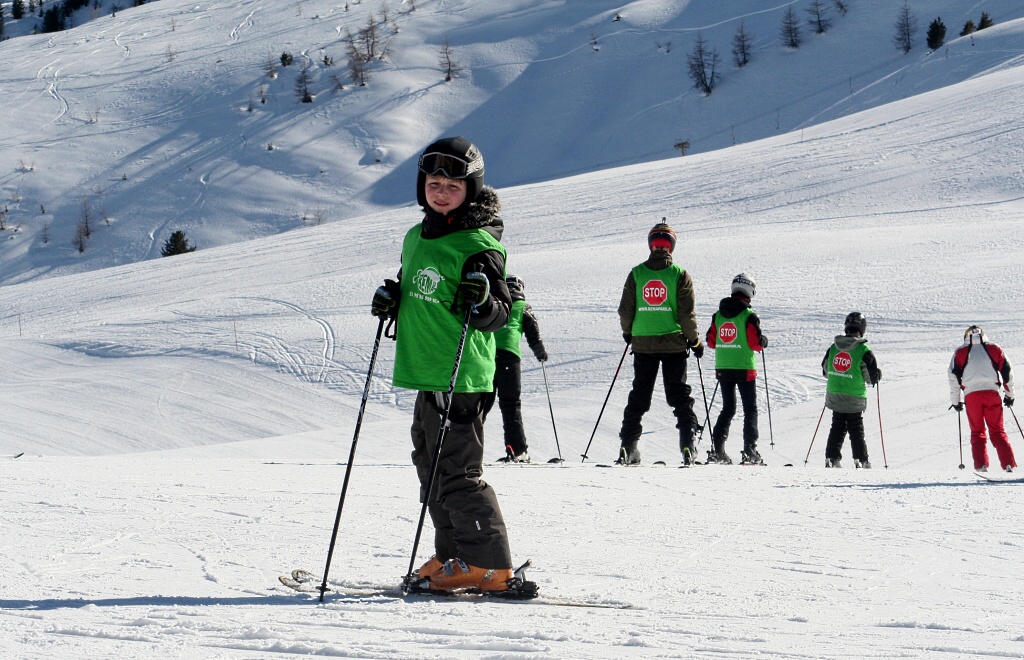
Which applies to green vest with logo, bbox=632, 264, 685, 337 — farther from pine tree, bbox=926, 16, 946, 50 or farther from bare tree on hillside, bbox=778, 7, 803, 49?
bare tree on hillside, bbox=778, 7, 803, 49

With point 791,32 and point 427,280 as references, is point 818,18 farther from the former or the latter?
point 427,280

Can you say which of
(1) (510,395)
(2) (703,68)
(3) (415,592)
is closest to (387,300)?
(3) (415,592)

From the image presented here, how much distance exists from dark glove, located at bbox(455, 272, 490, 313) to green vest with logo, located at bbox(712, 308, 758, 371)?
596cm

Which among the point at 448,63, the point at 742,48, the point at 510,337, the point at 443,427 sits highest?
the point at 448,63

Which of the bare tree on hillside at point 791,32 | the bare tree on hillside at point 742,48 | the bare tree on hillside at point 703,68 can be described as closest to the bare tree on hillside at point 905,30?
the bare tree on hillside at point 791,32

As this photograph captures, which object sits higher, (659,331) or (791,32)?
(791,32)

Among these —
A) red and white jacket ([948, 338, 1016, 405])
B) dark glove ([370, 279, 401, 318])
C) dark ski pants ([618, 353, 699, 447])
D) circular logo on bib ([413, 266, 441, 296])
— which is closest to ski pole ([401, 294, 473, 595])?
circular logo on bib ([413, 266, 441, 296])

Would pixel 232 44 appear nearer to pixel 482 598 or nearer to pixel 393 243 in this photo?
pixel 393 243

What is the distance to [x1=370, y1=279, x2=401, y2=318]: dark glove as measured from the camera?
368 cm

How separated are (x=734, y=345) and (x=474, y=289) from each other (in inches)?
242

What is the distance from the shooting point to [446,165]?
371cm

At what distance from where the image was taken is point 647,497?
19.4 feet

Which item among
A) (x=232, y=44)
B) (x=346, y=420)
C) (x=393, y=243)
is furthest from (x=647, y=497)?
(x=232, y=44)

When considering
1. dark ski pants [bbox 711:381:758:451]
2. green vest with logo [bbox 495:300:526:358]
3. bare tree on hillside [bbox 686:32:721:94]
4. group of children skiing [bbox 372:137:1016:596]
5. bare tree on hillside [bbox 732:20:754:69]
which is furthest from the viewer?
bare tree on hillside [bbox 732:20:754:69]
